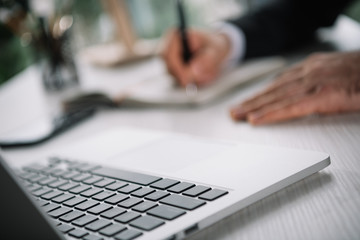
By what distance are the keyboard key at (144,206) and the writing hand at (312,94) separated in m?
0.34

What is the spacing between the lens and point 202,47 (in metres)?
1.22

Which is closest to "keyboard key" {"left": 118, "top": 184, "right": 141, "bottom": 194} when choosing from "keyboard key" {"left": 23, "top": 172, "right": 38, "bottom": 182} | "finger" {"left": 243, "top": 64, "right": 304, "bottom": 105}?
"keyboard key" {"left": 23, "top": 172, "right": 38, "bottom": 182}

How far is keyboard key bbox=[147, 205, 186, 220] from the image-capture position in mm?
433

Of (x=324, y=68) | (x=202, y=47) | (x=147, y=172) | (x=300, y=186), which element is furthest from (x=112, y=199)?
(x=202, y=47)

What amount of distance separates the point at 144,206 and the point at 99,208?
0.06 metres

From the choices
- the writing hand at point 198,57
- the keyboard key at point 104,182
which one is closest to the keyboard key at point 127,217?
the keyboard key at point 104,182

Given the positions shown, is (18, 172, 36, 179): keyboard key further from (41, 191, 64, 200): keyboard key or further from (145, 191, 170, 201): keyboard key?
(145, 191, 170, 201): keyboard key

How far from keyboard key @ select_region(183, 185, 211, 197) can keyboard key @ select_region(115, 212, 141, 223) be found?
0.18ft

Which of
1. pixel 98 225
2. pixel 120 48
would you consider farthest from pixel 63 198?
pixel 120 48

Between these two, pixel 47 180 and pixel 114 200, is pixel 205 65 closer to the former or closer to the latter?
pixel 47 180

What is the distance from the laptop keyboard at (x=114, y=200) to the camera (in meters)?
0.44

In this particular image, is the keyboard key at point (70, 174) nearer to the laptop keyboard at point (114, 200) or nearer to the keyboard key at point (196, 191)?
the laptop keyboard at point (114, 200)

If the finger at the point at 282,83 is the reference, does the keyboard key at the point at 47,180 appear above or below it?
below

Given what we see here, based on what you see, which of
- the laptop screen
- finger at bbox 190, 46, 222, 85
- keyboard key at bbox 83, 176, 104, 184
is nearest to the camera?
the laptop screen
